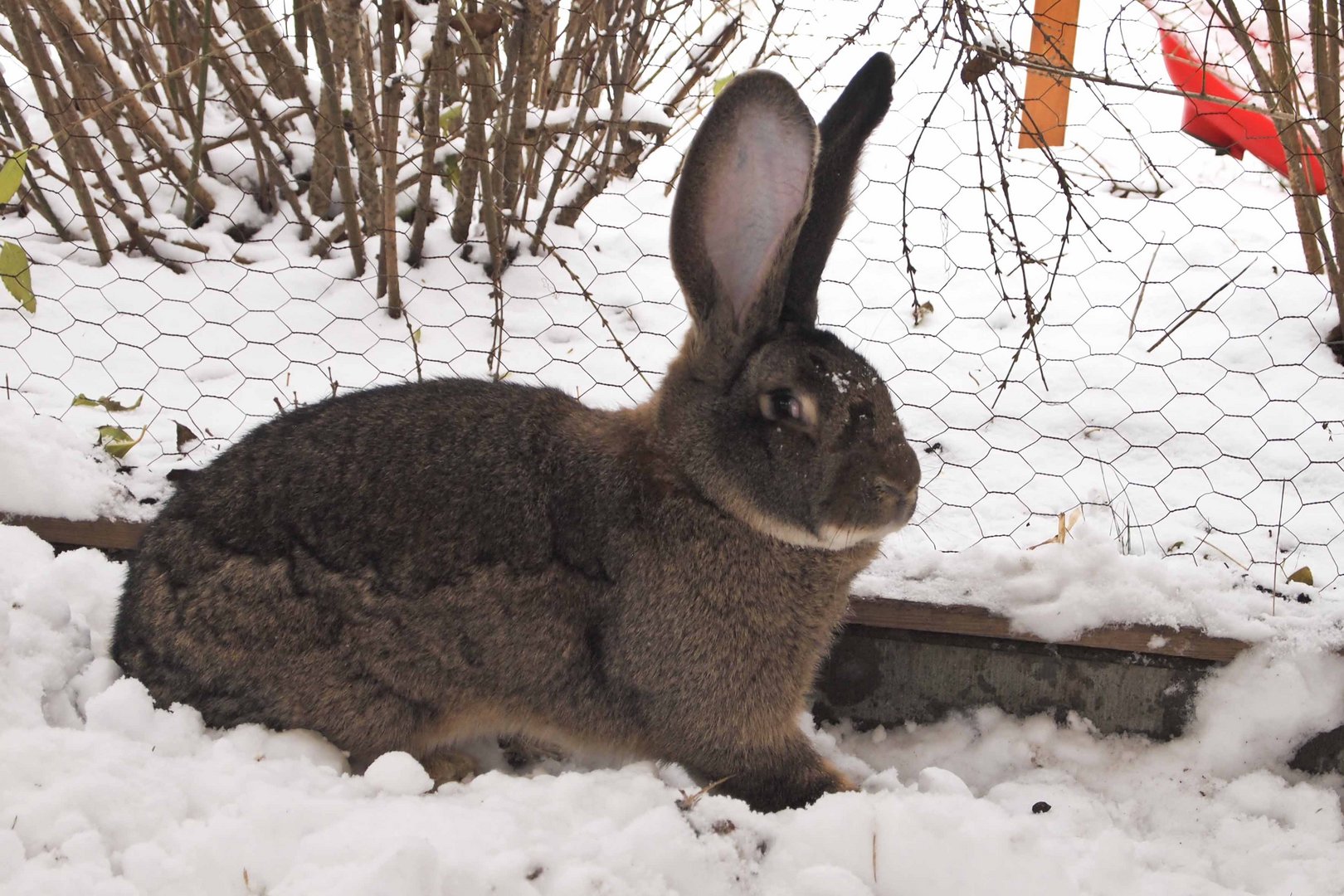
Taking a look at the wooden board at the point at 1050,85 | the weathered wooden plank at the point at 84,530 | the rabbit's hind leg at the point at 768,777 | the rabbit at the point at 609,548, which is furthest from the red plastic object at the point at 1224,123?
the weathered wooden plank at the point at 84,530

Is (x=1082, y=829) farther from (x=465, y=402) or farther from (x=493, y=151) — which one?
(x=493, y=151)

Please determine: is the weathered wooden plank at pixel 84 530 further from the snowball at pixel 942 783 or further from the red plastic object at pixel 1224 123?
the red plastic object at pixel 1224 123

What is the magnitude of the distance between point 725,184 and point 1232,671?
1.59 m

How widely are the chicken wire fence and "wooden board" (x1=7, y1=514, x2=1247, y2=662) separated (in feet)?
1.13

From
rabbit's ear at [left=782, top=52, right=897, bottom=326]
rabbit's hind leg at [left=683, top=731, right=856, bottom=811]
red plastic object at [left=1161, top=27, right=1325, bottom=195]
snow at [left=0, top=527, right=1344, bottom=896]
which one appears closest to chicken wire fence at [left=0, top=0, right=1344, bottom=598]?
red plastic object at [left=1161, top=27, right=1325, bottom=195]

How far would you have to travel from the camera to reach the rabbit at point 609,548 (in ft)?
7.80

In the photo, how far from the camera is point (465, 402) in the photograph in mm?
2680

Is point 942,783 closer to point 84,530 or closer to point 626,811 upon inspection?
point 626,811

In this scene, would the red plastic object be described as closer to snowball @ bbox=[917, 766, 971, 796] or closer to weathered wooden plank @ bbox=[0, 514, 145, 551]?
snowball @ bbox=[917, 766, 971, 796]

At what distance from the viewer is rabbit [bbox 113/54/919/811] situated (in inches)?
93.6

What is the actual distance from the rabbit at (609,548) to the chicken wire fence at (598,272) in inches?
30.7

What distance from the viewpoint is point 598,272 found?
14.0 ft

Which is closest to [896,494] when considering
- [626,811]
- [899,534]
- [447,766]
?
[626,811]

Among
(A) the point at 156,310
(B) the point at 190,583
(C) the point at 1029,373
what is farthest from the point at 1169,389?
(A) the point at 156,310
